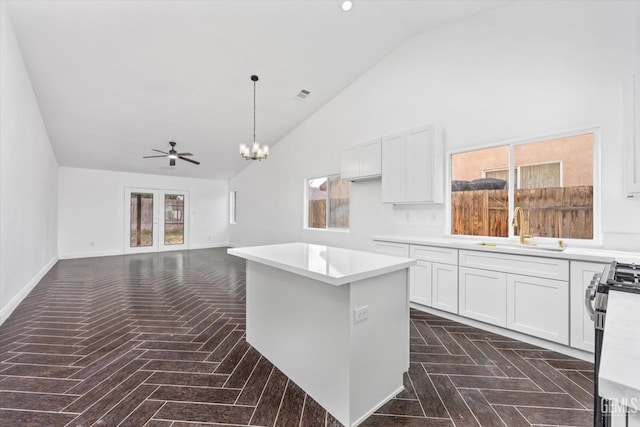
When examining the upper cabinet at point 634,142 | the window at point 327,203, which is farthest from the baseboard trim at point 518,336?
the window at point 327,203

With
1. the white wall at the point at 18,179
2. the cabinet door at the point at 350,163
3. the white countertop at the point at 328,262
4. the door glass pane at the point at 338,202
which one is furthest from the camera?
the door glass pane at the point at 338,202

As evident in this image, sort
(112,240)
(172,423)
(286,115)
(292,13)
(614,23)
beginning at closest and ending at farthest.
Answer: (172,423)
(614,23)
(292,13)
(286,115)
(112,240)

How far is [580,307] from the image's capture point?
2.35 metres

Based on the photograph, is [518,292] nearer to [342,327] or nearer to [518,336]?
[518,336]

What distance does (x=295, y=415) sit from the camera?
1.71 meters

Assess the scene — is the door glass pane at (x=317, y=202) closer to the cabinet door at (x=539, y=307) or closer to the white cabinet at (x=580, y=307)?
the cabinet door at (x=539, y=307)

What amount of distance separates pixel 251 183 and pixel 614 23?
7.52 m

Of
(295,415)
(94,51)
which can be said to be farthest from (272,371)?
(94,51)

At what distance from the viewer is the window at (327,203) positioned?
5.51 metres

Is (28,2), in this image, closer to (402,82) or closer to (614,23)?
(402,82)

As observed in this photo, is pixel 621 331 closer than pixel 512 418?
Yes

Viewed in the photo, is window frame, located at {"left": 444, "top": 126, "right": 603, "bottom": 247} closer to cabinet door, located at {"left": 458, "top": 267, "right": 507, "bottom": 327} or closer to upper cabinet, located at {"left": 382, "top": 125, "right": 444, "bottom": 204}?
upper cabinet, located at {"left": 382, "top": 125, "right": 444, "bottom": 204}

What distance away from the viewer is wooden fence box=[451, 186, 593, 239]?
9.34 feet

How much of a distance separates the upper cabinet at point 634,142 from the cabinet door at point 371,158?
2665mm
